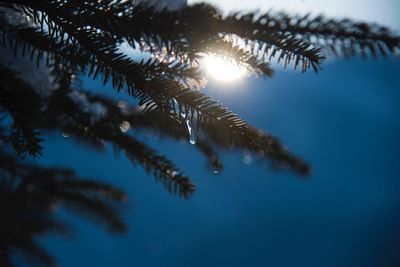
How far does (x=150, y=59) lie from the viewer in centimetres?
51

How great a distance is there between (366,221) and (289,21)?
1755cm

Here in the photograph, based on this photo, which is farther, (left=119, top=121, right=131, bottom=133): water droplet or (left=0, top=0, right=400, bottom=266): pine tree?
(left=119, top=121, right=131, bottom=133): water droplet

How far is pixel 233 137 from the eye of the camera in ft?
1.61

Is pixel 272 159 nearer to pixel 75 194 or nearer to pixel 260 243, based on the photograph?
pixel 75 194

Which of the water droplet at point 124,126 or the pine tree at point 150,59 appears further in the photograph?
the water droplet at point 124,126

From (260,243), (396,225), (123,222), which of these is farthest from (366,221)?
(123,222)

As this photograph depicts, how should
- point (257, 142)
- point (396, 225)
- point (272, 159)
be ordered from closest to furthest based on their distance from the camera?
point (257, 142), point (272, 159), point (396, 225)

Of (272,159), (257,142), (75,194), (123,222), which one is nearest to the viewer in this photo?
(257,142)

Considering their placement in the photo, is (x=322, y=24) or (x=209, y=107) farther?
(x=209, y=107)

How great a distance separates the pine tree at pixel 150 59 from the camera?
0.34 metres

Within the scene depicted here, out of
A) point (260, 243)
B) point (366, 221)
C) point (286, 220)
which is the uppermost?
point (366, 221)

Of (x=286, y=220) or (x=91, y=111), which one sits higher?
(x=286, y=220)

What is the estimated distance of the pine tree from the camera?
34 centimetres

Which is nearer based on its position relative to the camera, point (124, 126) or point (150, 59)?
point (150, 59)
